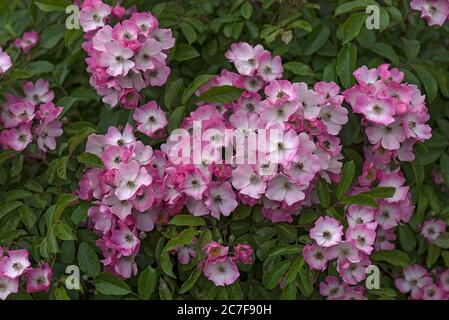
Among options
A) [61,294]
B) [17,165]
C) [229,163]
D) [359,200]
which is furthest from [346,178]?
[17,165]

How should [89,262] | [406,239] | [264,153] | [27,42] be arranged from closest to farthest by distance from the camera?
[264,153], [89,262], [406,239], [27,42]

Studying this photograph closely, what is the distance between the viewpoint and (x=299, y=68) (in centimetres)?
202

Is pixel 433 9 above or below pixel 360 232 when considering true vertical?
above

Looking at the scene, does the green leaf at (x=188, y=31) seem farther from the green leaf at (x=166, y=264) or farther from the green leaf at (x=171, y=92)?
the green leaf at (x=166, y=264)

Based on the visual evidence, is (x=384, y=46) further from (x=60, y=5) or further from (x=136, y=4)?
(x=60, y=5)

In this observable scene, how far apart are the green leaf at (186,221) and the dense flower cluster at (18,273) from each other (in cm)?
35

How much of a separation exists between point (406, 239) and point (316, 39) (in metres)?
0.66

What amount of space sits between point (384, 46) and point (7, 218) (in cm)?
120

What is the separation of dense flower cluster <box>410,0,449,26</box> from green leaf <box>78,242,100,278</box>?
1150 millimetres

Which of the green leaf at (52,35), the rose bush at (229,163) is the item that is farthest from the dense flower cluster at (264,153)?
the green leaf at (52,35)

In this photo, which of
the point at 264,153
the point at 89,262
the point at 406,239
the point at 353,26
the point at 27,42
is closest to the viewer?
the point at 264,153

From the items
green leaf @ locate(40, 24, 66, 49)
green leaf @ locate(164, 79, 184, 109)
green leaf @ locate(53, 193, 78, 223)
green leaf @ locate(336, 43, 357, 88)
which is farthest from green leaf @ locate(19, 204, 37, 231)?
green leaf @ locate(336, 43, 357, 88)

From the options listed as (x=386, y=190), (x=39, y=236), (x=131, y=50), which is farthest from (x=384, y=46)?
(x=39, y=236)

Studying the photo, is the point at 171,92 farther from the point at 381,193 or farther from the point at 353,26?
the point at 381,193
